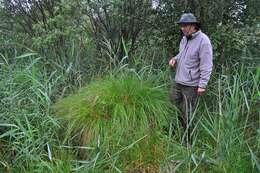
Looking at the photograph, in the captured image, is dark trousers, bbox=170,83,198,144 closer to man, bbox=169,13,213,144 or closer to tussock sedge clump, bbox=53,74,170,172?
man, bbox=169,13,213,144

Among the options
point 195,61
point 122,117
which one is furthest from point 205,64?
point 122,117

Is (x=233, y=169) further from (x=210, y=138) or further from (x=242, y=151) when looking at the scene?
(x=210, y=138)

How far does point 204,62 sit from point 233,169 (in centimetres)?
138

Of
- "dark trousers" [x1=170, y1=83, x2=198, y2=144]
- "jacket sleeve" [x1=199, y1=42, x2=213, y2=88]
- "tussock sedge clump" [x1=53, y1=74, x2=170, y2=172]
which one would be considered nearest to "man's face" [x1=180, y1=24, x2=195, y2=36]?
"jacket sleeve" [x1=199, y1=42, x2=213, y2=88]

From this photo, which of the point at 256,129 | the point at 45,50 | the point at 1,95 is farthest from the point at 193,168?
the point at 45,50

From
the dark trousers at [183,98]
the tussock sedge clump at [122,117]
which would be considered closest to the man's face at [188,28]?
the dark trousers at [183,98]

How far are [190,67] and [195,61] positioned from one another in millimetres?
88

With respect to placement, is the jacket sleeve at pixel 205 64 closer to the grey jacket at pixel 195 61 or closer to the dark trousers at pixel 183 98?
the grey jacket at pixel 195 61

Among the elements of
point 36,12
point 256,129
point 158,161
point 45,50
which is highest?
point 36,12

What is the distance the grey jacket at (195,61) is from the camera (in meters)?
4.78

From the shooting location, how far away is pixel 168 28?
247 inches

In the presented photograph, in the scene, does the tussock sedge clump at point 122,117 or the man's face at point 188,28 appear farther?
the man's face at point 188,28

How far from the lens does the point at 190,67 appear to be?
16.3ft

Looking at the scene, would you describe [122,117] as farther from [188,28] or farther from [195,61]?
[188,28]
